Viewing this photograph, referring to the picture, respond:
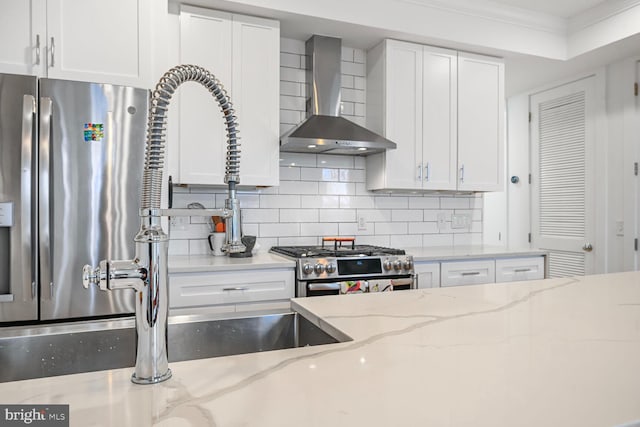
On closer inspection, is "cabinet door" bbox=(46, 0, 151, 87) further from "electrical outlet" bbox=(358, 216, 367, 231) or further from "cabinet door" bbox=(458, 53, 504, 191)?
"cabinet door" bbox=(458, 53, 504, 191)

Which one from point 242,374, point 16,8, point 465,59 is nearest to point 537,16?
point 465,59

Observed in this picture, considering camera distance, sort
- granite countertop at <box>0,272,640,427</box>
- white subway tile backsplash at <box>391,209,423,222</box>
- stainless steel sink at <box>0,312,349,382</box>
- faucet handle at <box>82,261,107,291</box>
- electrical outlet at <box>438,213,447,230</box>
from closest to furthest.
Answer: granite countertop at <box>0,272,640,427</box>, faucet handle at <box>82,261,107,291</box>, stainless steel sink at <box>0,312,349,382</box>, white subway tile backsplash at <box>391,209,423,222</box>, electrical outlet at <box>438,213,447,230</box>

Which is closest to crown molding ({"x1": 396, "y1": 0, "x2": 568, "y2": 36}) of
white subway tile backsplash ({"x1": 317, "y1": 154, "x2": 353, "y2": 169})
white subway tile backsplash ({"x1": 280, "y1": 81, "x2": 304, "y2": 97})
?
white subway tile backsplash ({"x1": 280, "y1": 81, "x2": 304, "y2": 97})

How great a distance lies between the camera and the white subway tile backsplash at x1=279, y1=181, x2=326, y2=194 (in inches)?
130

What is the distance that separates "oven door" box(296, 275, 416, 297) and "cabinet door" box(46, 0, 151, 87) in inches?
55.5

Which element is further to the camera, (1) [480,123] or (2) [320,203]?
(1) [480,123]

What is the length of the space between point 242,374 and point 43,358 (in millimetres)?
640

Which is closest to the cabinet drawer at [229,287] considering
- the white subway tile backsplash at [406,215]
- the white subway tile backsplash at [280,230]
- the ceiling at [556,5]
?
the white subway tile backsplash at [280,230]

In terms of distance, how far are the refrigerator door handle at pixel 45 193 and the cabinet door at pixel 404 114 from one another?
2.09 m

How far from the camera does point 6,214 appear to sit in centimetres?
197

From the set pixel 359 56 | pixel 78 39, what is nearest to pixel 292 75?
pixel 359 56

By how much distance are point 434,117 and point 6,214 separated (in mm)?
2724

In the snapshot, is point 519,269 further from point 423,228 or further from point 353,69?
point 353,69

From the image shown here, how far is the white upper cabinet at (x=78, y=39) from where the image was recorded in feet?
7.11
